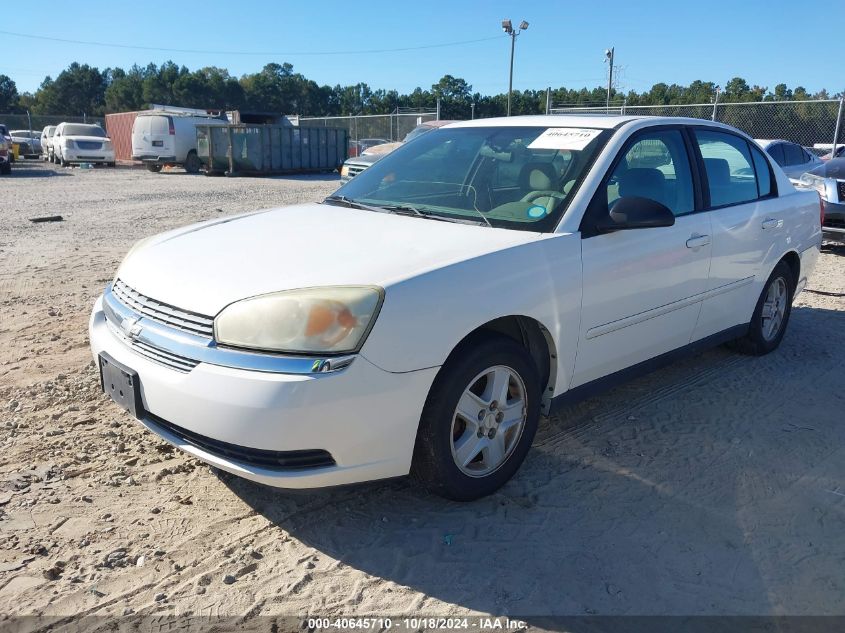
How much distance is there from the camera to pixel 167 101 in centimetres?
8962

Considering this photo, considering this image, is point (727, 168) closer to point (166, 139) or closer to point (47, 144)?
point (166, 139)

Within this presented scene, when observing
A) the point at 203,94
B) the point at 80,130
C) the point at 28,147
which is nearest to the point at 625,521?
the point at 80,130

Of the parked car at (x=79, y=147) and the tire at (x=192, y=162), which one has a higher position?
the parked car at (x=79, y=147)

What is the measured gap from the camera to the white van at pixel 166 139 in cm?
2581

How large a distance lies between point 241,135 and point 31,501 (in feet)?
75.4

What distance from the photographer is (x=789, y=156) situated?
40.9 ft

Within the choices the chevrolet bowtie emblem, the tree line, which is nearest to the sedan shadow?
the chevrolet bowtie emblem

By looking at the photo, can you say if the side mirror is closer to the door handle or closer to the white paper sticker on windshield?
the white paper sticker on windshield

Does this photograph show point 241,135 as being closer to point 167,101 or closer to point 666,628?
point 666,628

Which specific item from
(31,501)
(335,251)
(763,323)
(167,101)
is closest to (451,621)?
(335,251)

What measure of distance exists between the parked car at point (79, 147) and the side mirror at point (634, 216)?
2974 centimetres

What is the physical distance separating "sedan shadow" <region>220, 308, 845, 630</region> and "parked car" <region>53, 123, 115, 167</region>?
29.3m

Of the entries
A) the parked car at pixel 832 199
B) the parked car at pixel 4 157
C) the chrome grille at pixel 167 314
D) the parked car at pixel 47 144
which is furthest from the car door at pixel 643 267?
the parked car at pixel 47 144

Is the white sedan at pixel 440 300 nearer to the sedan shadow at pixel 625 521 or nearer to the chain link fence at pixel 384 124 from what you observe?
the sedan shadow at pixel 625 521
